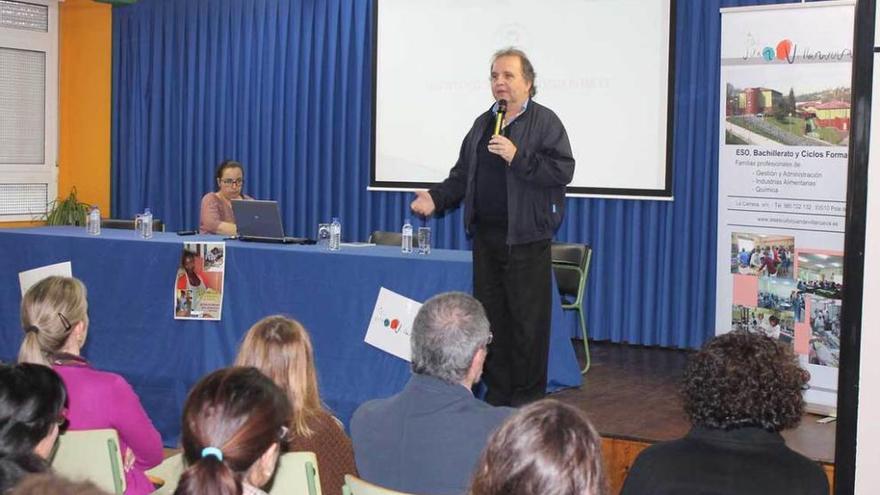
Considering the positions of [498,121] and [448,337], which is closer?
[448,337]

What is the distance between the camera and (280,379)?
2723 mm

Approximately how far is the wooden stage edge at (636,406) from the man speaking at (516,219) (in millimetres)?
413

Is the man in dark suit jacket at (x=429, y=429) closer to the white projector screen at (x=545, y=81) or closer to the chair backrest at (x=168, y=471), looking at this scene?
the chair backrest at (x=168, y=471)

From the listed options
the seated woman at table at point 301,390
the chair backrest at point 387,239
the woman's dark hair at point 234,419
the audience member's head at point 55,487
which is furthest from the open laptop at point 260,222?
the audience member's head at point 55,487

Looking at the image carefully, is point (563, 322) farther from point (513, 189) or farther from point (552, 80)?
point (552, 80)

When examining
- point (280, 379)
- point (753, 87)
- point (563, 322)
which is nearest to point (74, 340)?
point (280, 379)

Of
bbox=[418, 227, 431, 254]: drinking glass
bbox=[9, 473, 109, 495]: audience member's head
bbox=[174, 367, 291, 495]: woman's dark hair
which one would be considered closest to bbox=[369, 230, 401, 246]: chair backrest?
bbox=[418, 227, 431, 254]: drinking glass

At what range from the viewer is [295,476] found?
2.42m

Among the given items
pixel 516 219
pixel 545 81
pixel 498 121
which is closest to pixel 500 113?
pixel 498 121

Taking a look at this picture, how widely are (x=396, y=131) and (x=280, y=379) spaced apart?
515 cm

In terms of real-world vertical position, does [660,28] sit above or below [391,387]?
above

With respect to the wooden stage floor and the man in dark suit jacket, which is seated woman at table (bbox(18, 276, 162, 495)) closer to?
the man in dark suit jacket

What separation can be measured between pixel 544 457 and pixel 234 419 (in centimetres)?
55

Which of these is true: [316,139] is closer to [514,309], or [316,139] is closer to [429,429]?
[514,309]
